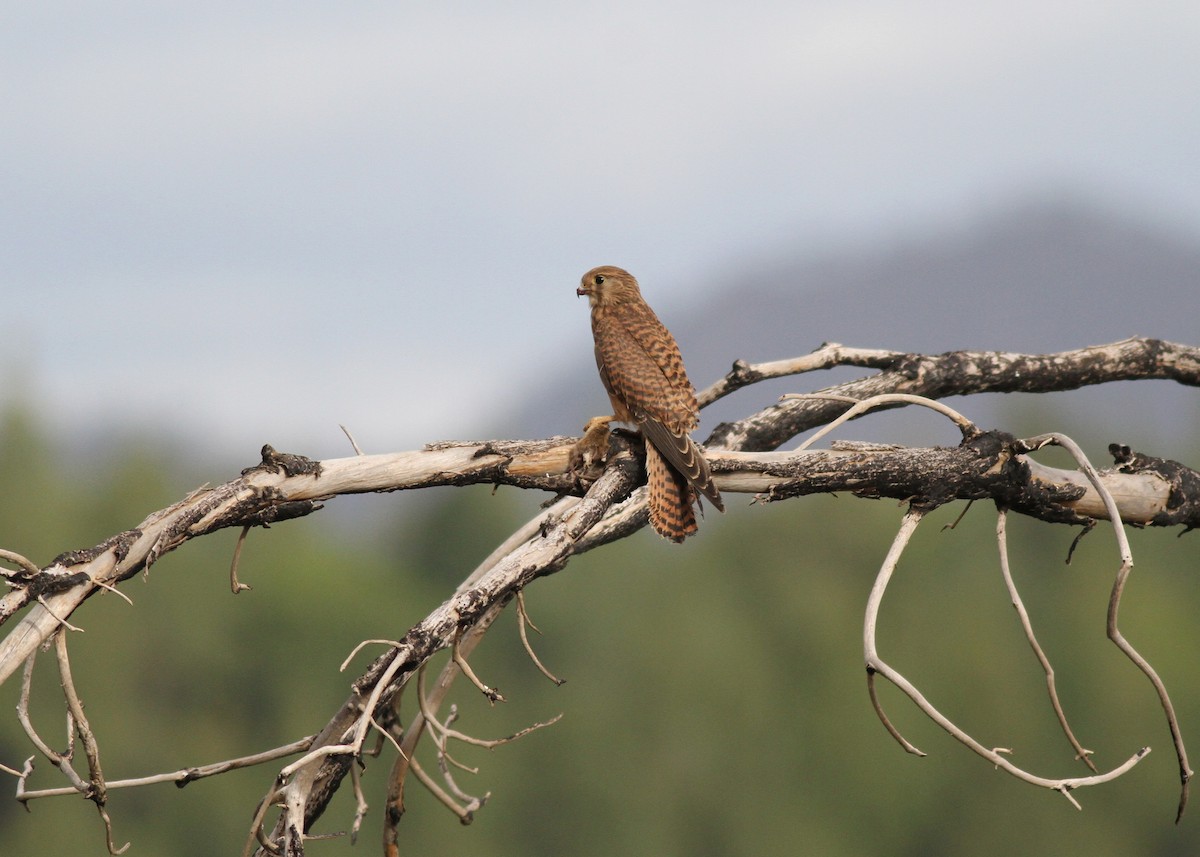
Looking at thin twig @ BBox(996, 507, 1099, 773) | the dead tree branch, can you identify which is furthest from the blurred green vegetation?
thin twig @ BBox(996, 507, 1099, 773)

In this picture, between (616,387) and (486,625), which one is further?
(616,387)

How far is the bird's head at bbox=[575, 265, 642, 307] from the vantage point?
494cm

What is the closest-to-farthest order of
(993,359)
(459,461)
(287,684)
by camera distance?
1. (459,461)
2. (993,359)
3. (287,684)

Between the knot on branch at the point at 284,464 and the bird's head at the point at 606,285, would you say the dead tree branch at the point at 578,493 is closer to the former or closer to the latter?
the knot on branch at the point at 284,464

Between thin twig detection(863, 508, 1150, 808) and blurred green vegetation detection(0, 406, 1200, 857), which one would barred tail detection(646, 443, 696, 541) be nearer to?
thin twig detection(863, 508, 1150, 808)

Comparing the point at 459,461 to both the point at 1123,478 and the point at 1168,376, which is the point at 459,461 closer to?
the point at 1123,478

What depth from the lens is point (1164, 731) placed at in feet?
111

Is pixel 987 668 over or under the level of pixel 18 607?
under

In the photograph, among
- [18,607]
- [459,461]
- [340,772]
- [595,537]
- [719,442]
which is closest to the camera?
[18,607]

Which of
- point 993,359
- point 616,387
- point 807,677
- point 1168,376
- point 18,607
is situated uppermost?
point 18,607

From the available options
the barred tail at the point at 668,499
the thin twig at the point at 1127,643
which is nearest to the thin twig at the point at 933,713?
the thin twig at the point at 1127,643

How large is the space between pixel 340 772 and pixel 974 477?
1.85m

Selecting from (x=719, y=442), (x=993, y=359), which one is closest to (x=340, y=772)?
(x=719, y=442)

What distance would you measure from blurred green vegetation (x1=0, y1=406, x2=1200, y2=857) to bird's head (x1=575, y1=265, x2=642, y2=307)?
2953 centimetres
